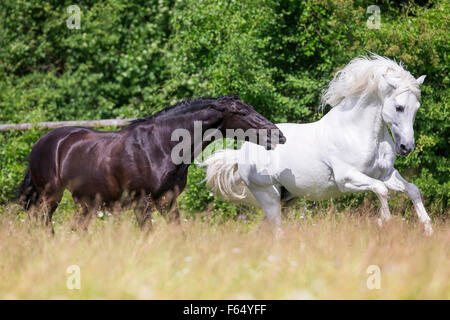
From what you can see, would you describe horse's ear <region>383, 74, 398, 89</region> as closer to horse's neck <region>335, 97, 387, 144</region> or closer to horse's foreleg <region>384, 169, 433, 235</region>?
horse's neck <region>335, 97, 387, 144</region>

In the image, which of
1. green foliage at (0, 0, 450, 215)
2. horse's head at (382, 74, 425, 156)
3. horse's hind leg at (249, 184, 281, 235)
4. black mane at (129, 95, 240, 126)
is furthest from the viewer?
green foliage at (0, 0, 450, 215)

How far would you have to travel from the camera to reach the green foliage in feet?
26.3

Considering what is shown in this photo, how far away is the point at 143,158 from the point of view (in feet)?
18.7

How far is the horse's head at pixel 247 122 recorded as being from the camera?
5676 millimetres

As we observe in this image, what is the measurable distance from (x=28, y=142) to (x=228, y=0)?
3866 millimetres

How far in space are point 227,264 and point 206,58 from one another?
624cm

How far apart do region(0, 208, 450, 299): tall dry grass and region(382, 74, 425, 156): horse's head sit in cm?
74

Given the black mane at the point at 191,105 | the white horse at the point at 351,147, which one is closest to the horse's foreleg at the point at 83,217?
the black mane at the point at 191,105

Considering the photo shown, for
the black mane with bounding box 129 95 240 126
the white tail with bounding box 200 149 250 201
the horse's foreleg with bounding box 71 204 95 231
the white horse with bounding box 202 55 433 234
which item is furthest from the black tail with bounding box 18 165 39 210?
the white horse with bounding box 202 55 433 234

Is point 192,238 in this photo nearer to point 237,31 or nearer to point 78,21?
point 237,31

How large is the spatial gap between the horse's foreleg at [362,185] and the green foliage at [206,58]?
6.61 ft

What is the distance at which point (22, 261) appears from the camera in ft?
14.6
